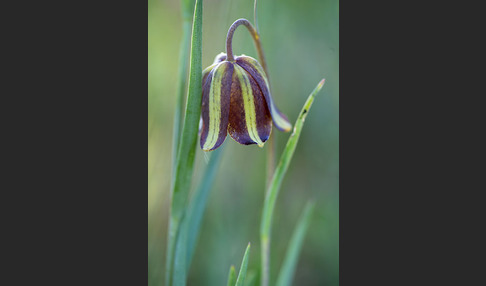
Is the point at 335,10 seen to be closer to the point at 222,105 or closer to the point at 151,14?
the point at 151,14

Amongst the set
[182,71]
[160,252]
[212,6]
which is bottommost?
[160,252]

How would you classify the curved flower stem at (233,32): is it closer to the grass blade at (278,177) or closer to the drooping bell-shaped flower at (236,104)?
the drooping bell-shaped flower at (236,104)

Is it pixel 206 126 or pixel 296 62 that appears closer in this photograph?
pixel 206 126

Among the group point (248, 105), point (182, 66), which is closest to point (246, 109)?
point (248, 105)

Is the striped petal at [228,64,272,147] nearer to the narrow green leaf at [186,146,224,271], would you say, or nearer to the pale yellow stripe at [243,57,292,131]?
the pale yellow stripe at [243,57,292,131]

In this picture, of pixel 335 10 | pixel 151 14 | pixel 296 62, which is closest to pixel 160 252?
pixel 151 14

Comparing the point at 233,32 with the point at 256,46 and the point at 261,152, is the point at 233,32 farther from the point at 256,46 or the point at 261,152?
the point at 261,152
